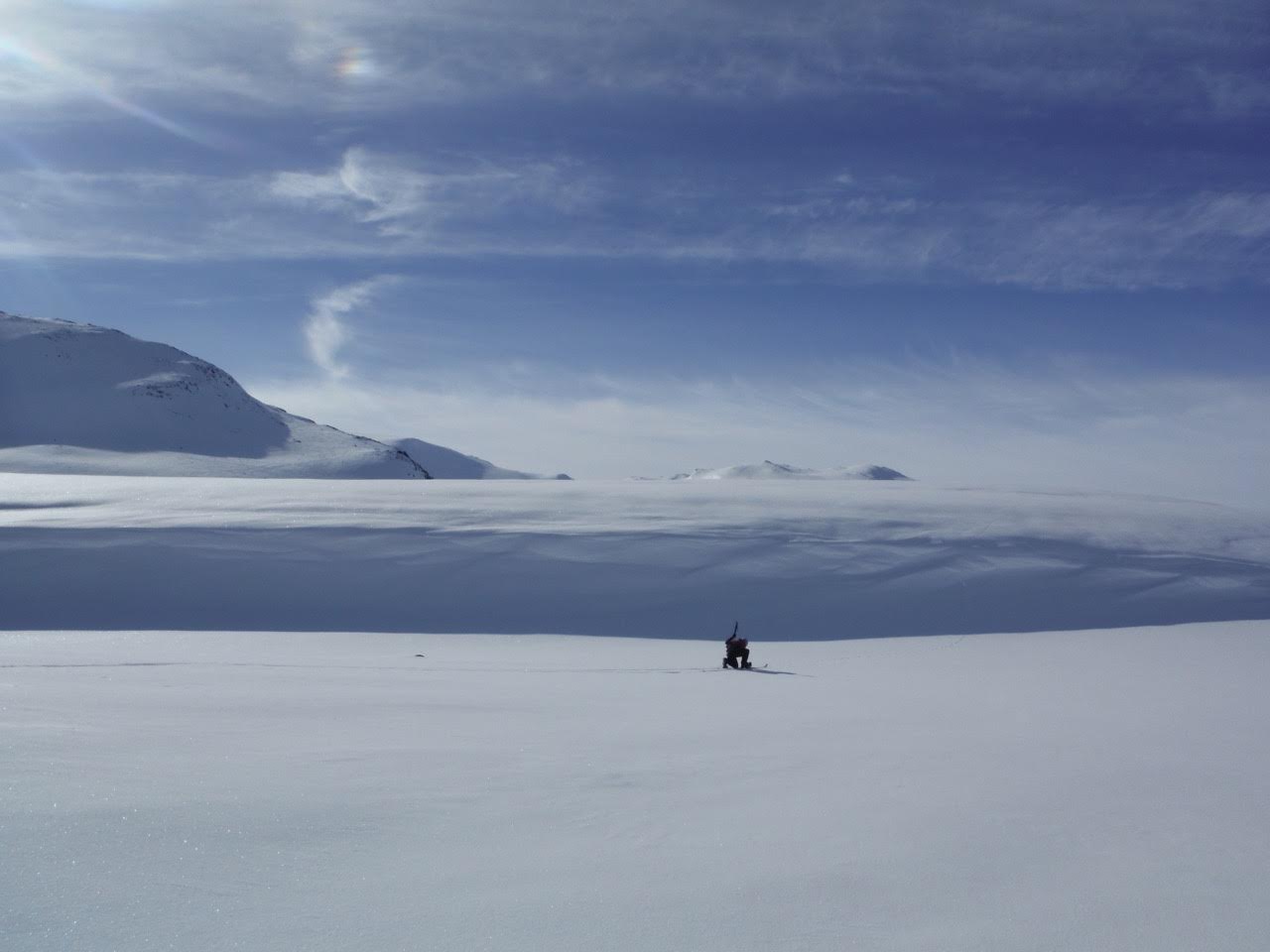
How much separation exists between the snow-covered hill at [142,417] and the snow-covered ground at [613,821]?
102993 mm

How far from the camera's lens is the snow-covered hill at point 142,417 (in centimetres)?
11356

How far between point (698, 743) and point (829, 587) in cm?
769

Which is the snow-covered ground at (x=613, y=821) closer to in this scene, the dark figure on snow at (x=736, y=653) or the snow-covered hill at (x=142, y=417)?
the dark figure on snow at (x=736, y=653)

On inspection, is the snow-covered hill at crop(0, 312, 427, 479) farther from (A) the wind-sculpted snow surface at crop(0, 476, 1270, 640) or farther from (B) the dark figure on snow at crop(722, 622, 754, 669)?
(B) the dark figure on snow at crop(722, 622, 754, 669)

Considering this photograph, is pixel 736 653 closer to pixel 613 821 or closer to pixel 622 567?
pixel 622 567

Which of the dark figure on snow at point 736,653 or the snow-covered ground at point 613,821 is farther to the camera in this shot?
the dark figure on snow at point 736,653

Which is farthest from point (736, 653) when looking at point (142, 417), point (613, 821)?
point (142, 417)

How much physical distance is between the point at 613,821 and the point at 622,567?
8.99 meters

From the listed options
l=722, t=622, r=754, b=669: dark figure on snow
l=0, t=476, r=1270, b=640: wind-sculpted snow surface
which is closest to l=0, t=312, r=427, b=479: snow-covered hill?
l=0, t=476, r=1270, b=640: wind-sculpted snow surface

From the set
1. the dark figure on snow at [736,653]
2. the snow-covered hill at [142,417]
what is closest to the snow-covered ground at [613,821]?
the dark figure on snow at [736,653]

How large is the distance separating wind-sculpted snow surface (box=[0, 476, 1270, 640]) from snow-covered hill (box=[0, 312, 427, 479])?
93284mm

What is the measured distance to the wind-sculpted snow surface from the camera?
429 inches

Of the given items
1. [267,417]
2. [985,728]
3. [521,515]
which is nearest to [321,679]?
[985,728]

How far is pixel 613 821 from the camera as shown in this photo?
308 cm
